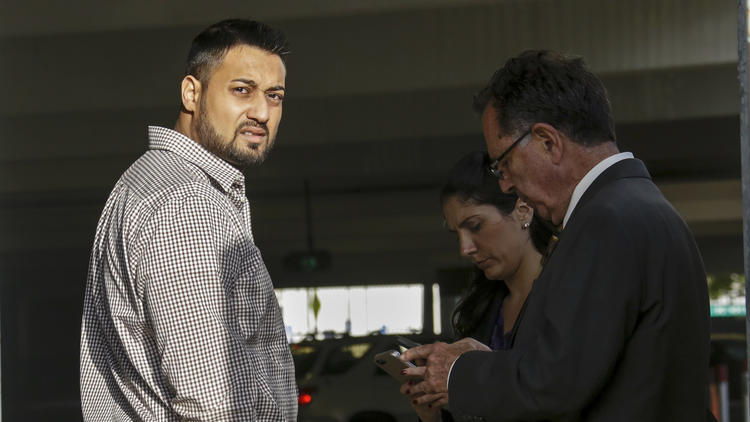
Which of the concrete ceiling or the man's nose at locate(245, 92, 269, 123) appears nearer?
the man's nose at locate(245, 92, 269, 123)

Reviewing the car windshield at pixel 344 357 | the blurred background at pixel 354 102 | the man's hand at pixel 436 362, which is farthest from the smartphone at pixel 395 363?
the car windshield at pixel 344 357

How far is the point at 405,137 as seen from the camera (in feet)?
41.4

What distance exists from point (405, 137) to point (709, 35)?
15.6 feet

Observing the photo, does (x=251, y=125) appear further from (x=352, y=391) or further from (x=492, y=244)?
(x=352, y=391)

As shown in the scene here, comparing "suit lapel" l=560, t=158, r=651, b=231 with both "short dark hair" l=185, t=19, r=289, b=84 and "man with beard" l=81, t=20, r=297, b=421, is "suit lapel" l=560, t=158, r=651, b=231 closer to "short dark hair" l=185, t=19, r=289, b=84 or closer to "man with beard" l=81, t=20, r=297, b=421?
"man with beard" l=81, t=20, r=297, b=421

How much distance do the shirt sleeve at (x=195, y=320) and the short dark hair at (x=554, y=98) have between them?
647mm

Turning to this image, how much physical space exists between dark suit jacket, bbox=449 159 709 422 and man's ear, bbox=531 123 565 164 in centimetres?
16

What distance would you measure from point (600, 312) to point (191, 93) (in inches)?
43.2

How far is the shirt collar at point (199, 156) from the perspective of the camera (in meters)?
2.06

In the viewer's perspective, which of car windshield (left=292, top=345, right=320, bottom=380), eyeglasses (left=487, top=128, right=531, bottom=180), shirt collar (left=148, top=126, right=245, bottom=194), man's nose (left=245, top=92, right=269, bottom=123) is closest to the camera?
eyeglasses (left=487, top=128, right=531, bottom=180)

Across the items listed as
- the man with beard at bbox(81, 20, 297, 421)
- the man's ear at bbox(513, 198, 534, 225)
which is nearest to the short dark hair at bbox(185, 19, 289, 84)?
the man with beard at bbox(81, 20, 297, 421)

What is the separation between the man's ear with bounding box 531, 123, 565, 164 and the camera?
6.08ft

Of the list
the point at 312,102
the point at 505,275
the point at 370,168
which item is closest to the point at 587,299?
the point at 505,275

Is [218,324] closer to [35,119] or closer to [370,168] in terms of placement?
[35,119]
